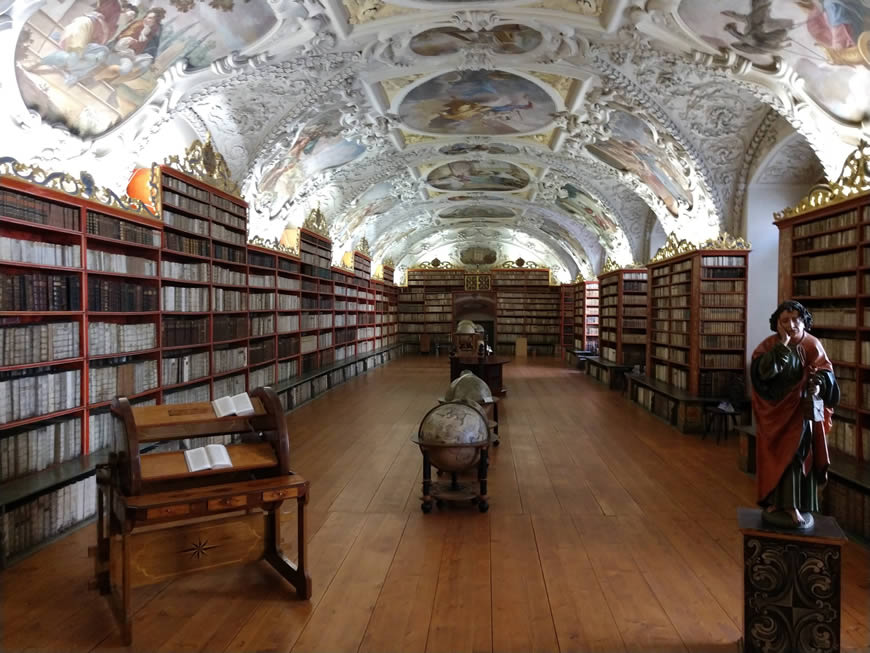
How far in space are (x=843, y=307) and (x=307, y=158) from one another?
966 cm

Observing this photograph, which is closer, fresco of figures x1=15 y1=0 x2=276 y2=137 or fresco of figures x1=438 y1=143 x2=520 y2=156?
fresco of figures x1=15 y1=0 x2=276 y2=137

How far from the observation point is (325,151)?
12.2 meters

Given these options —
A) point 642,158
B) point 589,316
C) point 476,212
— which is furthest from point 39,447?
point 589,316

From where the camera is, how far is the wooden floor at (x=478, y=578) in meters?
3.58

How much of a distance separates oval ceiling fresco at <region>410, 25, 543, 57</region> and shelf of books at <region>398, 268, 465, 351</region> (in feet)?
65.6

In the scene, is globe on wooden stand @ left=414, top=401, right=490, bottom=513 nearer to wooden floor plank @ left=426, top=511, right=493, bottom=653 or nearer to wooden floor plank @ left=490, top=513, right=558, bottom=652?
wooden floor plank @ left=426, top=511, right=493, bottom=653

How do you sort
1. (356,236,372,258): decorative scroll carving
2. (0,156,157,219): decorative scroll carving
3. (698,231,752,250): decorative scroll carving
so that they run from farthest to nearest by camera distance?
1. (356,236,372,258): decorative scroll carving
2. (698,231,752,250): decorative scroll carving
3. (0,156,157,219): decorative scroll carving

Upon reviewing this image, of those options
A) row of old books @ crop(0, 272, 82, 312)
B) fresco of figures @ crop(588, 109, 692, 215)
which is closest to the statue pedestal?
row of old books @ crop(0, 272, 82, 312)

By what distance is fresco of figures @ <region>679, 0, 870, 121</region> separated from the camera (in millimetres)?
5848

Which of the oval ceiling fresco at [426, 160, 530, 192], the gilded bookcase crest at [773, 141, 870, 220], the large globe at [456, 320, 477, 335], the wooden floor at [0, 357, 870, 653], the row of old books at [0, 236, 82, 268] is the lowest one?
the wooden floor at [0, 357, 870, 653]

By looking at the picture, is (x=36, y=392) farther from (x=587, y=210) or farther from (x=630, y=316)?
(x=587, y=210)

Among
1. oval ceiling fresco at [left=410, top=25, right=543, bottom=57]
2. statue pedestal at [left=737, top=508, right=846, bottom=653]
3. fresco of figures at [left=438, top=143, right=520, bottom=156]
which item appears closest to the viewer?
statue pedestal at [left=737, top=508, right=846, bottom=653]

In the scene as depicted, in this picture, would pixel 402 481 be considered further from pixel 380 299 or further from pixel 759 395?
pixel 380 299

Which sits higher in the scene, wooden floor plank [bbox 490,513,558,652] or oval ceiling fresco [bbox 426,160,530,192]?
oval ceiling fresco [bbox 426,160,530,192]
